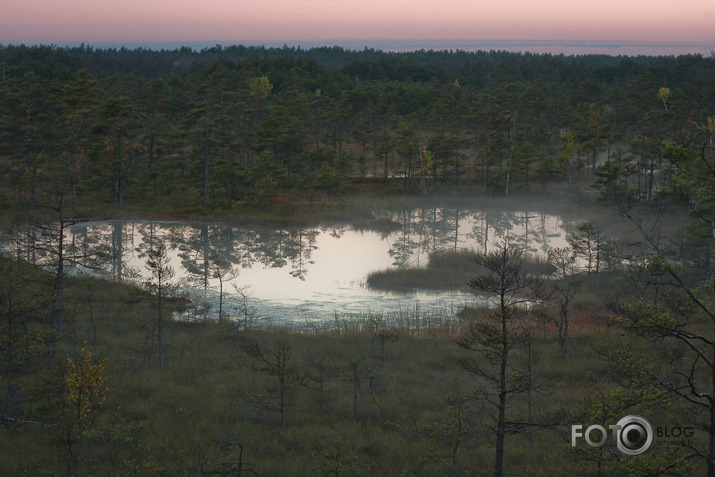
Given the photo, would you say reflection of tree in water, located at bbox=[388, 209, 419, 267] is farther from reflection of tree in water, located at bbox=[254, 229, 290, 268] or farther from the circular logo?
the circular logo

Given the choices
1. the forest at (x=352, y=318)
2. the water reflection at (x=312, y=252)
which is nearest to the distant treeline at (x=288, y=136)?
the forest at (x=352, y=318)

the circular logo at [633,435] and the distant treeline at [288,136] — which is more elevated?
the distant treeline at [288,136]

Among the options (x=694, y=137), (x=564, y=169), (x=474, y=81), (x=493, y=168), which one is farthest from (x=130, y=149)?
(x=474, y=81)

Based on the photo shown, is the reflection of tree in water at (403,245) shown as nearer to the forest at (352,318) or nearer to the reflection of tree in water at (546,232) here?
the forest at (352,318)

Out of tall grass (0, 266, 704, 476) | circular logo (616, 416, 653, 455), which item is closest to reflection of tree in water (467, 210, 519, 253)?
tall grass (0, 266, 704, 476)

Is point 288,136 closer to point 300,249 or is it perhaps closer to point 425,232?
point 425,232

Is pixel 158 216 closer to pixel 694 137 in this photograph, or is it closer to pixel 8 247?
pixel 8 247
